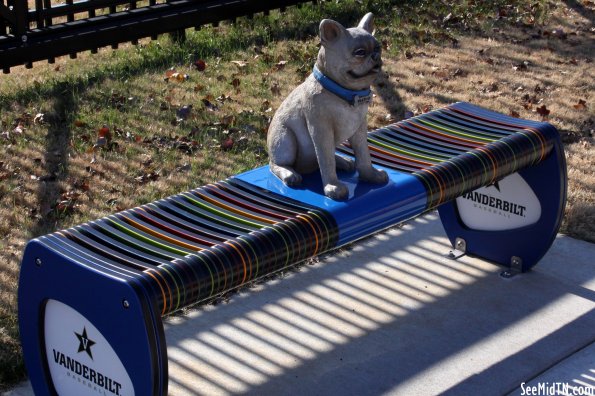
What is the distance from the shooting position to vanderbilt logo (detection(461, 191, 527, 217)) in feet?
19.8

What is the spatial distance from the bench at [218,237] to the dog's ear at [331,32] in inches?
28.5

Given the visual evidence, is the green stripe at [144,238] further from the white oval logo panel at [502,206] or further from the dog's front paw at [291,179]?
the white oval logo panel at [502,206]

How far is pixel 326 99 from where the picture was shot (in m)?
4.92

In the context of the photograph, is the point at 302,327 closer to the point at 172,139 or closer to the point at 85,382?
the point at 85,382

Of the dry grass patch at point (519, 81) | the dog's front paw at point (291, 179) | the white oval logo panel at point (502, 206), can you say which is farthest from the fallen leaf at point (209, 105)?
the dog's front paw at point (291, 179)

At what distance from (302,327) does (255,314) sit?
273 millimetres

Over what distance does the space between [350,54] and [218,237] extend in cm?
101

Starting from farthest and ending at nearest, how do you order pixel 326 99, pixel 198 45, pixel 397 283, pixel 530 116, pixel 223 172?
pixel 198 45 < pixel 530 116 < pixel 223 172 < pixel 397 283 < pixel 326 99

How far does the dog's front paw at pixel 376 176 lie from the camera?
5113 millimetres

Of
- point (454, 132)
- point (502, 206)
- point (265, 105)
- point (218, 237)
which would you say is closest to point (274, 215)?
point (218, 237)

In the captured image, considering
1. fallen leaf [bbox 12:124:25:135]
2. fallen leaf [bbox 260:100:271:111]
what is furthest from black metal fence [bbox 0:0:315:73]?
fallen leaf [bbox 260:100:271:111]

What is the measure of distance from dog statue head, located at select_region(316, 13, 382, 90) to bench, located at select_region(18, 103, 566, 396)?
1.82ft

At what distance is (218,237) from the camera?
4535 mm

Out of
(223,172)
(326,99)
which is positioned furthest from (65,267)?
(223,172)
